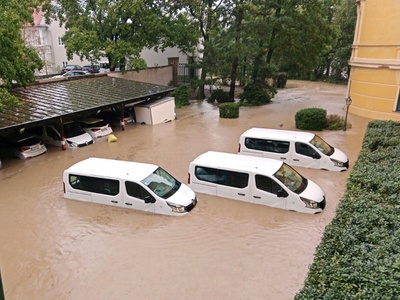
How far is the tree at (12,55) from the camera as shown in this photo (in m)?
13.5

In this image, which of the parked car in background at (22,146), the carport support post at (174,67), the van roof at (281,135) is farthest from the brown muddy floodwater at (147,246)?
the carport support post at (174,67)

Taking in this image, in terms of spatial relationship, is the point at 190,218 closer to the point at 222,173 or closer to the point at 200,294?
the point at 222,173

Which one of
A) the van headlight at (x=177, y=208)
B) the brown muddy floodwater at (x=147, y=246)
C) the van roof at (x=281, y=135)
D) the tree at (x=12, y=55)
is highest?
the tree at (x=12, y=55)

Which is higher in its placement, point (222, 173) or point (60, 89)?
point (60, 89)

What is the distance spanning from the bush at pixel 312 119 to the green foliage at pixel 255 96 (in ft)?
26.5

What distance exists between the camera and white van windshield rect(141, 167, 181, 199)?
10945 mm

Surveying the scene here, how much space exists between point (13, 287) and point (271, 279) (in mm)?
5999

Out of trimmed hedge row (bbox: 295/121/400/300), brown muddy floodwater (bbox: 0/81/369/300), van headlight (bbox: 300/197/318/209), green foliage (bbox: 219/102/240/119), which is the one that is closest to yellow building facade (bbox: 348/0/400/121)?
green foliage (bbox: 219/102/240/119)

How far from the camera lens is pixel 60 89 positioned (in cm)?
2022

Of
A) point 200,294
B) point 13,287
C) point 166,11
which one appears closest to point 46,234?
point 13,287

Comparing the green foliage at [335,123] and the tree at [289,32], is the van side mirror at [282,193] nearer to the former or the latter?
the green foliage at [335,123]

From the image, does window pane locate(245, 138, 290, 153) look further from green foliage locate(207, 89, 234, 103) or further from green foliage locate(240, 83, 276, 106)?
green foliage locate(207, 89, 234, 103)

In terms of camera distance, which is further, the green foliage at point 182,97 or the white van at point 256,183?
the green foliage at point 182,97

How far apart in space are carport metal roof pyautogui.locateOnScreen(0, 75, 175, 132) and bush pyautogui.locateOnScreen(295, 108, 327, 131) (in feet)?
31.2
